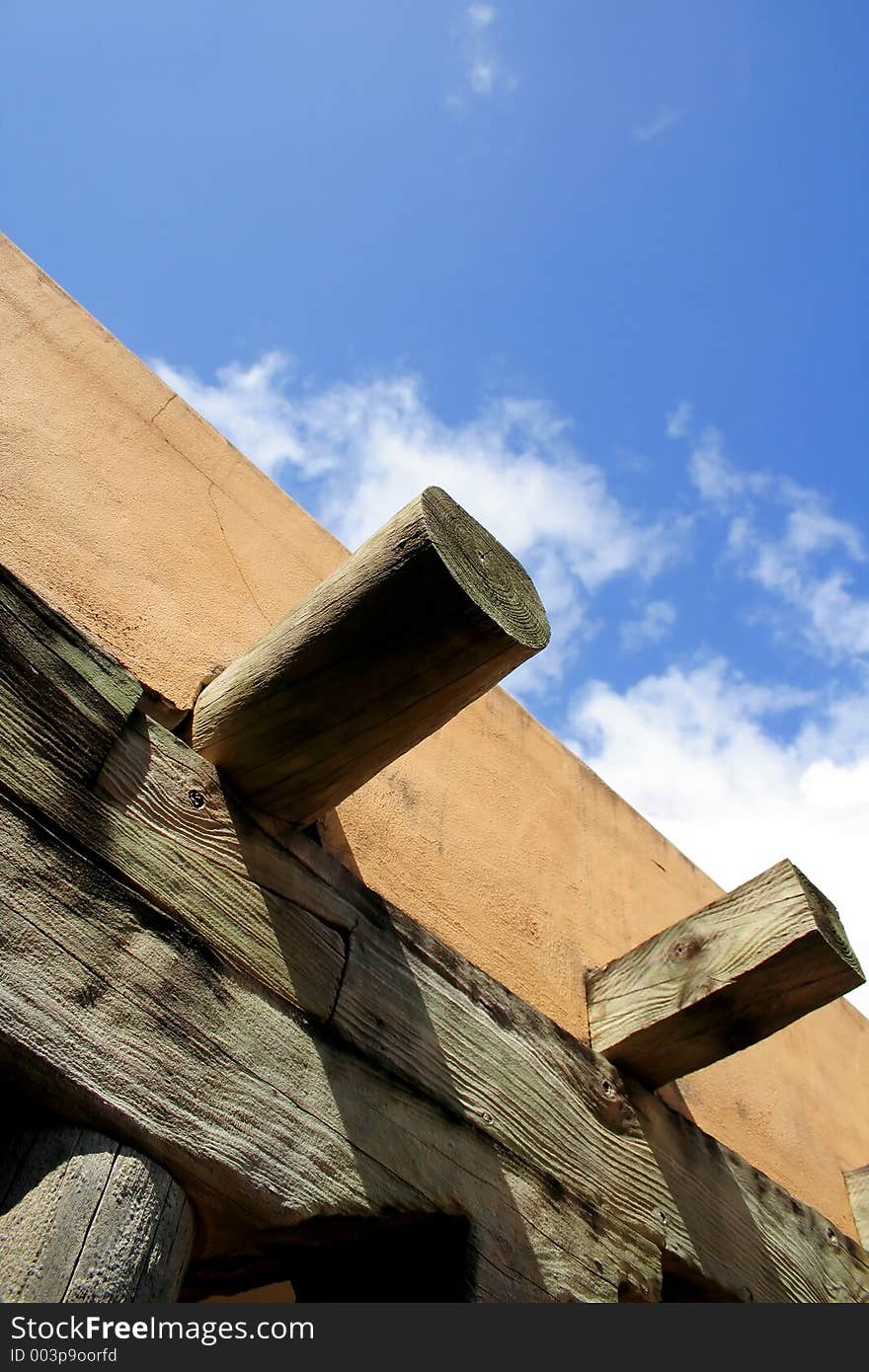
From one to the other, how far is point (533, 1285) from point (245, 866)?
821mm

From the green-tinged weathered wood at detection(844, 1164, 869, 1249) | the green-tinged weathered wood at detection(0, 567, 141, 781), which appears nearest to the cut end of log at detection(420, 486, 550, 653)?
the green-tinged weathered wood at detection(0, 567, 141, 781)

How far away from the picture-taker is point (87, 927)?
1365mm

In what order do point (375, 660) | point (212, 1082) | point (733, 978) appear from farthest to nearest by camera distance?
1. point (733, 978)
2. point (375, 660)
3. point (212, 1082)

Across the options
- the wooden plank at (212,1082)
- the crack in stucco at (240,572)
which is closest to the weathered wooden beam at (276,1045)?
the wooden plank at (212,1082)

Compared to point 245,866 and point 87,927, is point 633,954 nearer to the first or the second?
point 245,866

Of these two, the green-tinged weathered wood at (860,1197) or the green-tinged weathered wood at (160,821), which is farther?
the green-tinged weathered wood at (860,1197)

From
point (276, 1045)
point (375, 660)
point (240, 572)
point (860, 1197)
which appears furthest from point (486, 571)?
point (860, 1197)

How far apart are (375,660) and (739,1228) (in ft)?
5.09

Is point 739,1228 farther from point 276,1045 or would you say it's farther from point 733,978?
point 276,1045

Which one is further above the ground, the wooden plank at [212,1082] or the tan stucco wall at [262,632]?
the tan stucco wall at [262,632]

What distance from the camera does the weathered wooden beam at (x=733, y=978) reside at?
2037mm

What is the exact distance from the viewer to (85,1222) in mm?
1200

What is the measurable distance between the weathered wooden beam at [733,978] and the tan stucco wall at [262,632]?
8.4 inches

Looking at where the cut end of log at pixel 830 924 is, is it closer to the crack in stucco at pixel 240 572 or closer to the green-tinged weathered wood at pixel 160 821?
the green-tinged weathered wood at pixel 160 821
